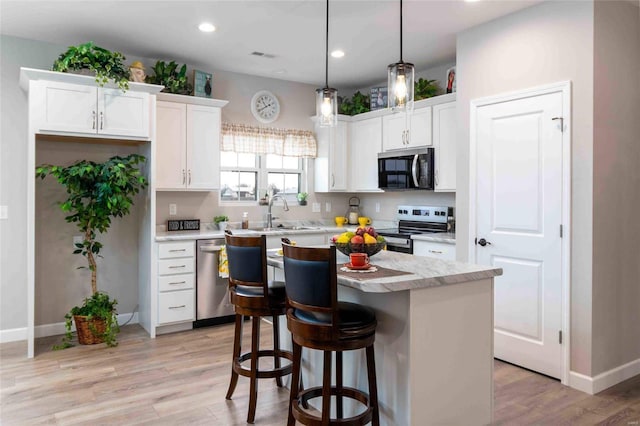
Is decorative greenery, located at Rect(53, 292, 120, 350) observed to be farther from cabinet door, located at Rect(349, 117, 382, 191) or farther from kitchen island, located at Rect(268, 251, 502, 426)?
cabinet door, located at Rect(349, 117, 382, 191)

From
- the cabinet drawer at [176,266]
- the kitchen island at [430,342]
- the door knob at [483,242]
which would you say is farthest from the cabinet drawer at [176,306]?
the door knob at [483,242]

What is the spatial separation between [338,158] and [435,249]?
193 cm

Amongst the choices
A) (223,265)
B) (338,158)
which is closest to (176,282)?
(223,265)

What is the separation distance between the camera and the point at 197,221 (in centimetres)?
495

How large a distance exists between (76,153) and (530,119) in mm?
3974

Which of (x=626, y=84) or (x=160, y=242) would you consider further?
(x=160, y=242)

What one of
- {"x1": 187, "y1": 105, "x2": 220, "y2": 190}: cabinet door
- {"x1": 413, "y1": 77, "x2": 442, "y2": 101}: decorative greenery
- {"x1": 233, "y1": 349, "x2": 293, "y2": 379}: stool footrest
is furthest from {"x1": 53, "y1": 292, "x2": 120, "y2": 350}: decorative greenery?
{"x1": 413, "y1": 77, "x2": 442, "y2": 101}: decorative greenery

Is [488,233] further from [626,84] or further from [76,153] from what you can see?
[76,153]

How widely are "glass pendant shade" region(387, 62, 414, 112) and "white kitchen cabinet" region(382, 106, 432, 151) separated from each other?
2.31m

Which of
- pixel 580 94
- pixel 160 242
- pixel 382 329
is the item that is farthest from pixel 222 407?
pixel 580 94

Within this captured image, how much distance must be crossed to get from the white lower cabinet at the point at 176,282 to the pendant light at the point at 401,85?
2.64m

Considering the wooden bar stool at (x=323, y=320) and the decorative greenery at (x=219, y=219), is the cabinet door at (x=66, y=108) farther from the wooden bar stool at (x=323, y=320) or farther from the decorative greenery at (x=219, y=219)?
the wooden bar stool at (x=323, y=320)

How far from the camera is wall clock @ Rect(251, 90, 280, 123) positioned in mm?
5492

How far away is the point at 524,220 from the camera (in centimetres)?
346
